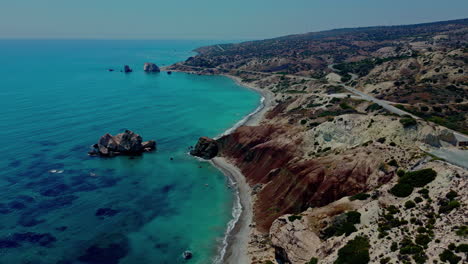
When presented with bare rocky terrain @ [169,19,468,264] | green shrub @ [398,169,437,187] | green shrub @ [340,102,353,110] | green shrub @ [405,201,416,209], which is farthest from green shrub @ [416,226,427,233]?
green shrub @ [340,102,353,110]

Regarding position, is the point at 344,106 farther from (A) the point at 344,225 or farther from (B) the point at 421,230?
(B) the point at 421,230

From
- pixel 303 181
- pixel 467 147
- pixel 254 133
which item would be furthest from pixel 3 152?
pixel 467 147

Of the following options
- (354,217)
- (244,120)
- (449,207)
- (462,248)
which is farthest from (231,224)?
(244,120)

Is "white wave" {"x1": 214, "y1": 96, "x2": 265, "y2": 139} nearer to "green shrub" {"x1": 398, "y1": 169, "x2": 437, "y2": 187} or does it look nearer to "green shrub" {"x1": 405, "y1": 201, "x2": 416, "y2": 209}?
"green shrub" {"x1": 398, "y1": 169, "x2": 437, "y2": 187}

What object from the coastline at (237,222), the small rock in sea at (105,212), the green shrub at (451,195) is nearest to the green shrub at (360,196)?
the green shrub at (451,195)

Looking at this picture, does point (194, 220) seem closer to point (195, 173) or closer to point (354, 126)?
point (195, 173)

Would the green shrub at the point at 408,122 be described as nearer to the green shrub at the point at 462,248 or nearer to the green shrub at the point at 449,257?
the green shrub at the point at 462,248

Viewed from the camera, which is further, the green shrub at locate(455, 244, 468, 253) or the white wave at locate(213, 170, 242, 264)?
the white wave at locate(213, 170, 242, 264)
